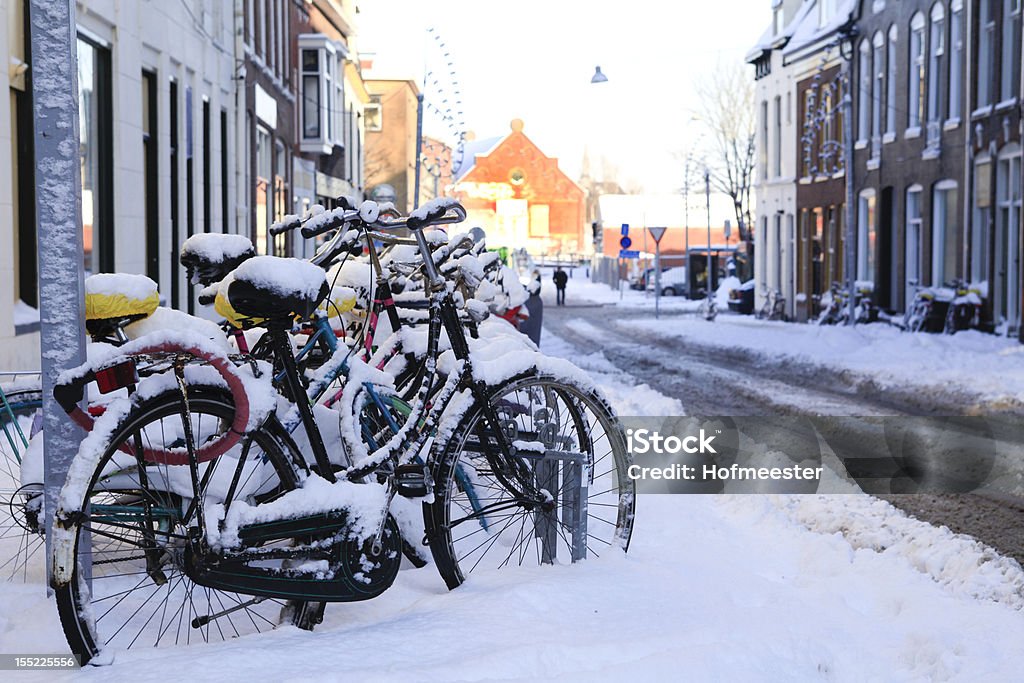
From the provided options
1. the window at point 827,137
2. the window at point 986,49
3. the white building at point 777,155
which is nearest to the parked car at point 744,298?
the white building at point 777,155

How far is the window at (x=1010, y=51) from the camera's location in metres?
24.7

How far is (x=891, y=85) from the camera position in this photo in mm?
32594

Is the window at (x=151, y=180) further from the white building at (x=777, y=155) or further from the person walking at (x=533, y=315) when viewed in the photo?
the white building at (x=777, y=155)

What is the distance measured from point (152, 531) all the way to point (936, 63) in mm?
27719

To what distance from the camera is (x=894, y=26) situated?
3219 cm

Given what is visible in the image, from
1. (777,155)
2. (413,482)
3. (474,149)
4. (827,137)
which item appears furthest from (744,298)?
(474,149)

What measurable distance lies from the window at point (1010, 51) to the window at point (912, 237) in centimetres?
506

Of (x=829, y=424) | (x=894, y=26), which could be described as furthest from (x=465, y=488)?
(x=894, y=26)

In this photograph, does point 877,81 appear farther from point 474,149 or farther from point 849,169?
point 474,149

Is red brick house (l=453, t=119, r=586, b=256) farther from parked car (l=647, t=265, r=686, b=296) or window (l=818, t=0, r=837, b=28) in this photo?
window (l=818, t=0, r=837, b=28)

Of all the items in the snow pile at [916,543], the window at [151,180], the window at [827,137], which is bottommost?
the snow pile at [916,543]

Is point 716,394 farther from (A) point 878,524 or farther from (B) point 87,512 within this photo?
(B) point 87,512

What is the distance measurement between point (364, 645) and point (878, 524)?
417 centimetres

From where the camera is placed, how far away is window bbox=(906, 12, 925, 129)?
99.3 ft
